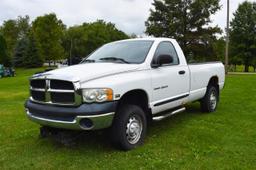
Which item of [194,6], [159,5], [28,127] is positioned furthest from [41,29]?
[28,127]

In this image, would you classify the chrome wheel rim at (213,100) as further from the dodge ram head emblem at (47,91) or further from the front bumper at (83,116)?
the dodge ram head emblem at (47,91)

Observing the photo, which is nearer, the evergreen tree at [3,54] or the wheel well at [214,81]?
the wheel well at [214,81]

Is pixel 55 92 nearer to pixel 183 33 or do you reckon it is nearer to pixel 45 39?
pixel 183 33

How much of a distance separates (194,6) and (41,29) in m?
29.1

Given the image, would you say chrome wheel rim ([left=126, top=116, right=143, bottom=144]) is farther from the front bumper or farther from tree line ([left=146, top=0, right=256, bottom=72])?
tree line ([left=146, top=0, right=256, bottom=72])

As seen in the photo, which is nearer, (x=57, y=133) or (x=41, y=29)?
(x=57, y=133)

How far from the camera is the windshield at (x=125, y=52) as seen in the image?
5.40 meters

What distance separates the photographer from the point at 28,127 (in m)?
6.54

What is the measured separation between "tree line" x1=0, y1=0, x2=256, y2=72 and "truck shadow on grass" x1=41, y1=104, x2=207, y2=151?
1171 cm

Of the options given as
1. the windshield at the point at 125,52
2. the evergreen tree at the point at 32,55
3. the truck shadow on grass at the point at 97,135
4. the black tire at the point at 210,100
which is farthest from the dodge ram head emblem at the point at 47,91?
the evergreen tree at the point at 32,55

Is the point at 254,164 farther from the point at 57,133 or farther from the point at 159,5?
the point at 159,5

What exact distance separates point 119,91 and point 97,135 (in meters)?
1.61

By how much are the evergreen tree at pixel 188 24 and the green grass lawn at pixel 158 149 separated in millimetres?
27948

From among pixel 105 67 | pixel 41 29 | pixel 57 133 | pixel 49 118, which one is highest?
pixel 41 29
